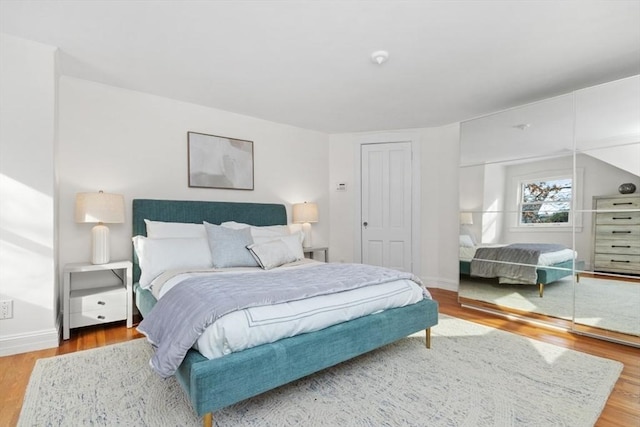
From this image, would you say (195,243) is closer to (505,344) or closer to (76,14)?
(76,14)

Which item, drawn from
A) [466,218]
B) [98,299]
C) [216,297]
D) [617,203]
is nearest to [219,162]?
[98,299]

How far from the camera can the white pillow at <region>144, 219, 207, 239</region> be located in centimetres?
313

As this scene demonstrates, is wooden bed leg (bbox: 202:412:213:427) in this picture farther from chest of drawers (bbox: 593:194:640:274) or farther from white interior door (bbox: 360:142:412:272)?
white interior door (bbox: 360:142:412:272)

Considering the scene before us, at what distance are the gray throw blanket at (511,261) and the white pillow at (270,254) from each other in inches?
88.7

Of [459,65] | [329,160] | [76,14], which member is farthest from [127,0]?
[329,160]

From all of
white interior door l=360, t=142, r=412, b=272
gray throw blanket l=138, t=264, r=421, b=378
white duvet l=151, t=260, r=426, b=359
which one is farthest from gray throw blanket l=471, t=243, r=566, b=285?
gray throw blanket l=138, t=264, r=421, b=378

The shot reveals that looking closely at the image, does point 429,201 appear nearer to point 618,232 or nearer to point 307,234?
point 307,234

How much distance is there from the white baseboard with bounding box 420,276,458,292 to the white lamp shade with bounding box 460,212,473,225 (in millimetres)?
1060


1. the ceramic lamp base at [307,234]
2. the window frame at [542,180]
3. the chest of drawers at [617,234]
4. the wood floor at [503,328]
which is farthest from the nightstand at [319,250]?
the chest of drawers at [617,234]

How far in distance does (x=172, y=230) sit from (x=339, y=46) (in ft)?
7.66

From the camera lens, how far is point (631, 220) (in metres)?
2.61

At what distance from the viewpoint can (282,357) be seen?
1706 millimetres

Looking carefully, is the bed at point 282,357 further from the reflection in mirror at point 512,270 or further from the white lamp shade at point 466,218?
the white lamp shade at point 466,218

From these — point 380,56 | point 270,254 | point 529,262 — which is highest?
point 380,56
